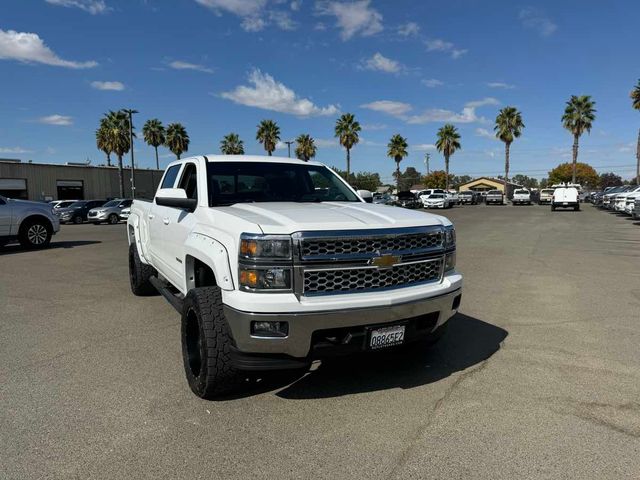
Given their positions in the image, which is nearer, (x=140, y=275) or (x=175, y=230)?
(x=175, y=230)

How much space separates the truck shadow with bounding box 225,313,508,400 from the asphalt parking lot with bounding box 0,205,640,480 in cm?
2

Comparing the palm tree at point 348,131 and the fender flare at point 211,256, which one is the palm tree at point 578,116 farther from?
the fender flare at point 211,256

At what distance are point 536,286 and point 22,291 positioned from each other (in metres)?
8.27

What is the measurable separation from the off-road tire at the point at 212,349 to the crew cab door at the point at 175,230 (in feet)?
2.94

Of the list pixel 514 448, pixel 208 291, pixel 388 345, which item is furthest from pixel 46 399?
pixel 514 448

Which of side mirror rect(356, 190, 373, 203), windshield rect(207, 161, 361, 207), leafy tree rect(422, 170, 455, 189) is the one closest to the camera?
windshield rect(207, 161, 361, 207)

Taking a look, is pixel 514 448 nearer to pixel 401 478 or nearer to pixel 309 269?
pixel 401 478

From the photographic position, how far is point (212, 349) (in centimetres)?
336

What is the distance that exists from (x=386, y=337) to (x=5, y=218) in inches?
520

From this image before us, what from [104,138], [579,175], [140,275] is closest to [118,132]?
[104,138]

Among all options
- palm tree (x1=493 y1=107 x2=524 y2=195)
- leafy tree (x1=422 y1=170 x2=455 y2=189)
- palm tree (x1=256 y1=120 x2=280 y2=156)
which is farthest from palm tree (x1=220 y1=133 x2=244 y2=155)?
leafy tree (x1=422 y1=170 x2=455 y2=189)

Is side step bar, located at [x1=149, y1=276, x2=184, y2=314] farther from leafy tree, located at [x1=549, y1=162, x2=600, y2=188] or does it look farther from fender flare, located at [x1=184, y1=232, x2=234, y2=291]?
leafy tree, located at [x1=549, y1=162, x2=600, y2=188]

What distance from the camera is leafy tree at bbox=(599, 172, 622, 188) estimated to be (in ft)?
399

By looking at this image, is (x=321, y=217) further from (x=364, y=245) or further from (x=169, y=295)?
(x=169, y=295)
